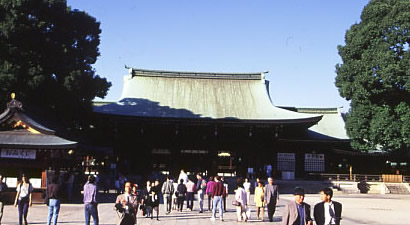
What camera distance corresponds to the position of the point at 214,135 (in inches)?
1195

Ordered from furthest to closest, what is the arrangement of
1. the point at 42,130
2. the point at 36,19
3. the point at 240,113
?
the point at 240,113 → the point at 36,19 → the point at 42,130

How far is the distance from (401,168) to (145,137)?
20882 mm

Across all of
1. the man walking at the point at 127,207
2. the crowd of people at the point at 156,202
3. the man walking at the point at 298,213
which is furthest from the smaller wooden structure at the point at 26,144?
the man walking at the point at 298,213

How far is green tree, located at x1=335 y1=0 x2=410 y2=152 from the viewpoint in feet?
92.6

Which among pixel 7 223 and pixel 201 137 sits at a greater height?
pixel 201 137

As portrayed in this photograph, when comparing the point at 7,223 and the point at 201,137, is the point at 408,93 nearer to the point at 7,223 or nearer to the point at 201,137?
the point at 201,137

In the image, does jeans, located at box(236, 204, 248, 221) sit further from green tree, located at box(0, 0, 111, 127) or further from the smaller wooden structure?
green tree, located at box(0, 0, 111, 127)

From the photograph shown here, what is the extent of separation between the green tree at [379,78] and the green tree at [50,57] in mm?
17935

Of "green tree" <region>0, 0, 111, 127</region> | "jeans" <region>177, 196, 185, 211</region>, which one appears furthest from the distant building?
"jeans" <region>177, 196, 185, 211</region>

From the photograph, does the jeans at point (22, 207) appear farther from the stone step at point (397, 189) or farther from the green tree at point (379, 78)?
the stone step at point (397, 189)

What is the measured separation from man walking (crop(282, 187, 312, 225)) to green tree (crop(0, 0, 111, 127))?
55.0 feet

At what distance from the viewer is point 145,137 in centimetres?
3023

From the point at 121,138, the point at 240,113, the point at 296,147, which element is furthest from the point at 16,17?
the point at 296,147

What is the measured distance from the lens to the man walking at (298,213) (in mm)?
7215
